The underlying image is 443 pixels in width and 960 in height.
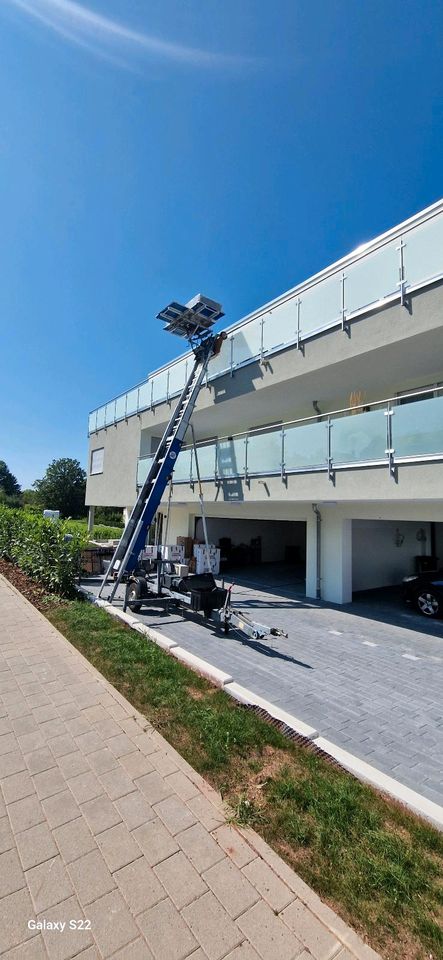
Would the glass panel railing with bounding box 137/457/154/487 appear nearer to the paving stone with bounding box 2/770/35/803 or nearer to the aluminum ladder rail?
the aluminum ladder rail

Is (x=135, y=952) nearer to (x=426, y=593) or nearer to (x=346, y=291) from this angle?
(x=426, y=593)

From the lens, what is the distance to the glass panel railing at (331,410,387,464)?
8109 mm

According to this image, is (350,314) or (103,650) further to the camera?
(350,314)

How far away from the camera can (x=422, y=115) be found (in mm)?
8812

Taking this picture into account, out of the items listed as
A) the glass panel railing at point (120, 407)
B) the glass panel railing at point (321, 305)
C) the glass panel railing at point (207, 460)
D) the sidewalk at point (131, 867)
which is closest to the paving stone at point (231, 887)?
the sidewalk at point (131, 867)

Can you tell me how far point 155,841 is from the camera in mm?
2709

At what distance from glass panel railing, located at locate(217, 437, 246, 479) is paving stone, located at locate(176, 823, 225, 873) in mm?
9187

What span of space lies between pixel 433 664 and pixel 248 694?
3517 mm

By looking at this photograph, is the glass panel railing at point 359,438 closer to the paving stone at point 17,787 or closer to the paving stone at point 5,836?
the paving stone at point 17,787

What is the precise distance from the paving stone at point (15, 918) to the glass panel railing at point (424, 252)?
32.8 ft

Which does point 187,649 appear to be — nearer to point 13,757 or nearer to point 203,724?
point 203,724

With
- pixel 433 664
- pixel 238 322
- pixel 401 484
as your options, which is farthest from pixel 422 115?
pixel 433 664

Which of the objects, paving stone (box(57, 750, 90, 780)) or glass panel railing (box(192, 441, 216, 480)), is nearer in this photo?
paving stone (box(57, 750, 90, 780))

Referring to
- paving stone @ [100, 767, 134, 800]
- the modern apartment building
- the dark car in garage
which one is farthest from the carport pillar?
paving stone @ [100, 767, 134, 800]
